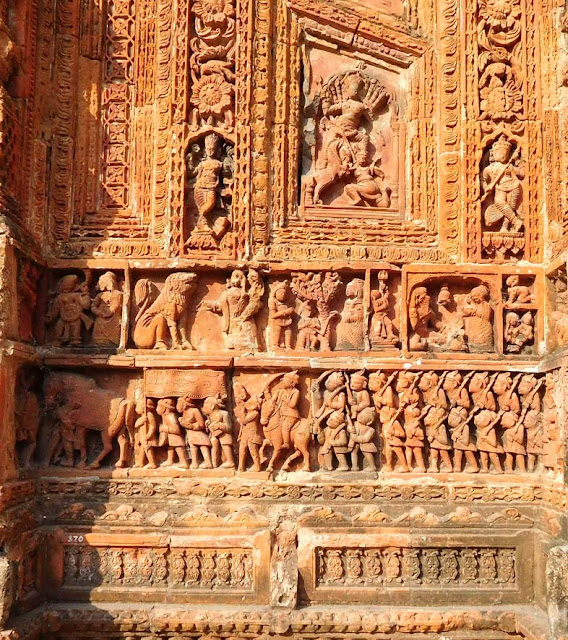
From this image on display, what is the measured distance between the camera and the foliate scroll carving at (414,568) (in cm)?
638

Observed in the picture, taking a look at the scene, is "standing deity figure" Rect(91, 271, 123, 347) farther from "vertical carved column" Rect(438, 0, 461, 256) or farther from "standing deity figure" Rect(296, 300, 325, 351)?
"vertical carved column" Rect(438, 0, 461, 256)

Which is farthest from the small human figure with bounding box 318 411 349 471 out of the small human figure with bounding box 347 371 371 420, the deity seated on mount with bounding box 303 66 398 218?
the deity seated on mount with bounding box 303 66 398 218

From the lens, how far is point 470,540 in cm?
641

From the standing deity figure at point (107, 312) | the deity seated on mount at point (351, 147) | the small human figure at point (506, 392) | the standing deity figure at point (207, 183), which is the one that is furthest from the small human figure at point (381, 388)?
the standing deity figure at point (107, 312)

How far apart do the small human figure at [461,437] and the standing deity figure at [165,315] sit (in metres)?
2.91

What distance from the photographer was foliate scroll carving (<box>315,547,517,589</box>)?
6.38 metres

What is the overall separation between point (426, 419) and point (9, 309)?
435cm

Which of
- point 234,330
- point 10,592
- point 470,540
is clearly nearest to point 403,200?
point 234,330

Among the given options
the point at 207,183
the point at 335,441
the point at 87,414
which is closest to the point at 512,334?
the point at 335,441

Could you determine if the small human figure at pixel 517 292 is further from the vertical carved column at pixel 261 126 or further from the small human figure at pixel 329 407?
the vertical carved column at pixel 261 126

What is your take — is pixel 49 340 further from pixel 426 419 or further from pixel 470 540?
pixel 470 540

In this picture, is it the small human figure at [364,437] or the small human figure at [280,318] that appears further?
the small human figure at [280,318]

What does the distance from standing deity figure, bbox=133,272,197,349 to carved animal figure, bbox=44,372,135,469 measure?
0.67 m

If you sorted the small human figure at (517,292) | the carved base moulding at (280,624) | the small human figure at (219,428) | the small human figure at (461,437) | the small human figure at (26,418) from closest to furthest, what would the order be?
the carved base moulding at (280,624), the small human figure at (26,418), the small human figure at (219,428), the small human figure at (461,437), the small human figure at (517,292)
